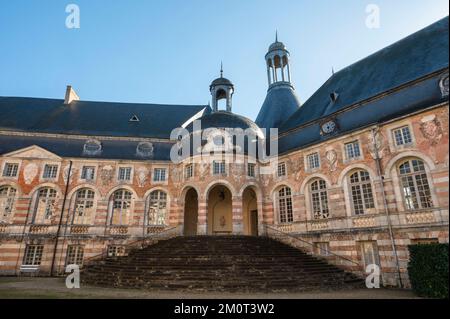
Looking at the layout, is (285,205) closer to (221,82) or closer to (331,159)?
(331,159)

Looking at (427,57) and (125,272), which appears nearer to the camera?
(125,272)

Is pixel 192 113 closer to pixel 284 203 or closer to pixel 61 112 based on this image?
pixel 61 112

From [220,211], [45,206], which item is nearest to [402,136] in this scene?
[220,211]

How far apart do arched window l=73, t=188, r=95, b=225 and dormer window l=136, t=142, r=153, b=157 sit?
13.7 ft

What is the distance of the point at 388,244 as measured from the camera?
37.6 ft

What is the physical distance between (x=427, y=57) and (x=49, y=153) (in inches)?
906

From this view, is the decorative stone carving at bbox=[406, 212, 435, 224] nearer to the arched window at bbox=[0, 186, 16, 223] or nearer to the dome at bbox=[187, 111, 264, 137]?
the dome at bbox=[187, 111, 264, 137]

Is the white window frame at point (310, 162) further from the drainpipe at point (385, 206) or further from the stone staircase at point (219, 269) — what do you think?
the stone staircase at point (219, 269)

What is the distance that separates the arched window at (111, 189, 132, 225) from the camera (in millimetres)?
17297

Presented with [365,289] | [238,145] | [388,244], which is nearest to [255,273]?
[365,289]

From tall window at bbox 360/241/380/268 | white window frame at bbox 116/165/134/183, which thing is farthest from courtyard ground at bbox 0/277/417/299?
white window frame at bbox 116/165/134/183

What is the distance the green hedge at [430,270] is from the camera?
829 centimetres

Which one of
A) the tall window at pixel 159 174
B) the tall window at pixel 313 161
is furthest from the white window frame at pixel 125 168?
the tall window at pixel 313 161

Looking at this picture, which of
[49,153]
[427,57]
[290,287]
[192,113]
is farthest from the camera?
[192,113]
